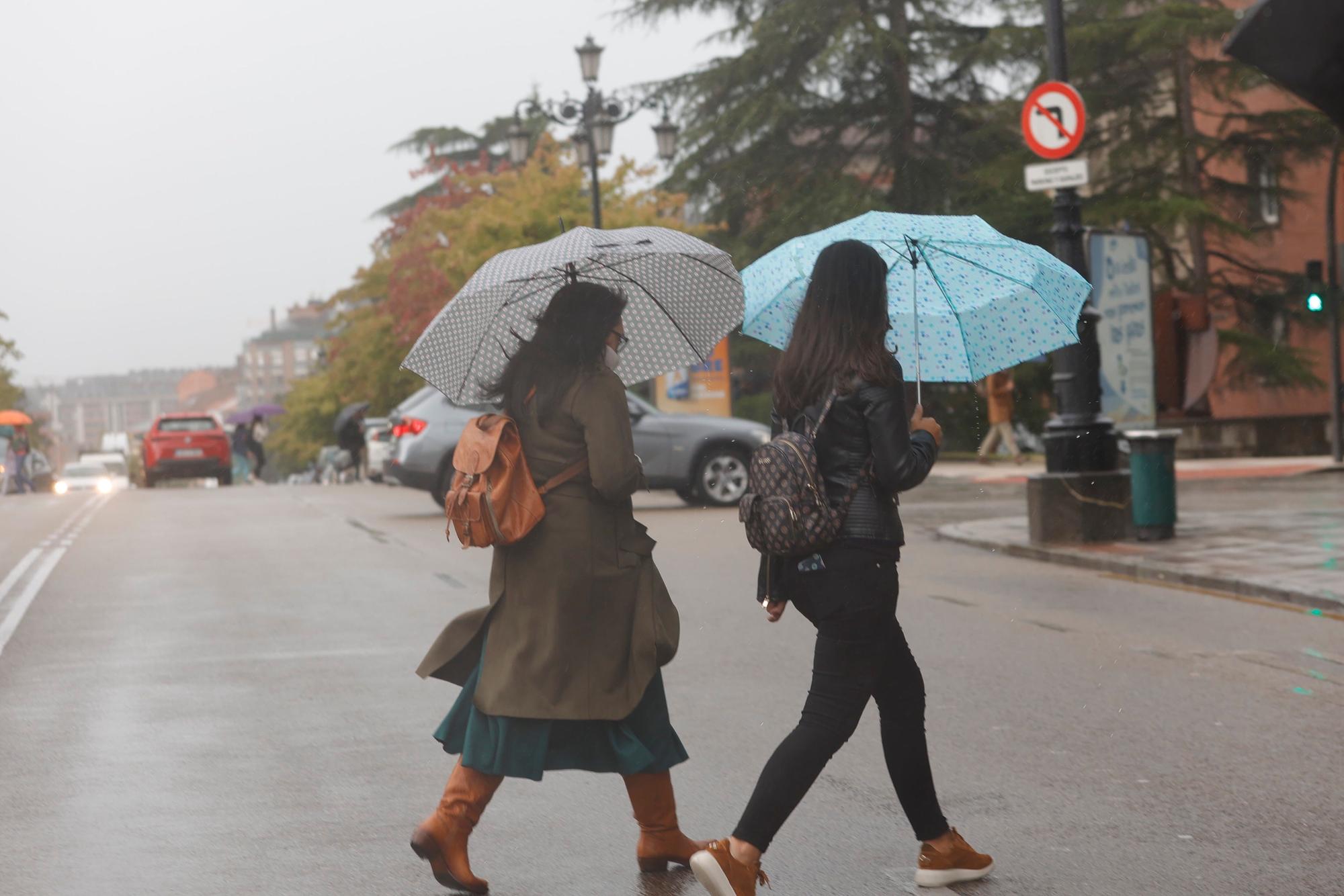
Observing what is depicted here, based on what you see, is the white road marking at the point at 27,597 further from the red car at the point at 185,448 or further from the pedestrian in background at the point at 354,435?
the pedestrian in background at the point at 354,435

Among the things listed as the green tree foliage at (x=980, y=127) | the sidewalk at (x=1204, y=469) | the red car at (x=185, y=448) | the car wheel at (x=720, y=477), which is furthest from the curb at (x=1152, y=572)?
the red car at (x=185, y=448)

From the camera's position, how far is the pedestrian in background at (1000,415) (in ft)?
90.7

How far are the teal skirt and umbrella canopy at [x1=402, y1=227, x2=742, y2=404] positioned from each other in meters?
0.91

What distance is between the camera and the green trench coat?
4570mm

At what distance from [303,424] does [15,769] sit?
70.4 m

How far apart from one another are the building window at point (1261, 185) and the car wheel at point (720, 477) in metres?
14.9

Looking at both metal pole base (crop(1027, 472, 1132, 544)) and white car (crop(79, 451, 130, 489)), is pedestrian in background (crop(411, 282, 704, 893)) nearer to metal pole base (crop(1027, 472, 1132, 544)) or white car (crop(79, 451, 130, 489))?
metal pole base (crop(1027, 472, 1132, 544))

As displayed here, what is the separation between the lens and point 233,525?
1969 cm

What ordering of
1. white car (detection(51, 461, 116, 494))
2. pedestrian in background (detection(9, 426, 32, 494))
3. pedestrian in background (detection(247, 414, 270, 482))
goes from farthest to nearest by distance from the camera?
white car (detection(51, 461, 116, 494))
pedestrian in background (detection(9, 426, 32, 494))
pedestrian in background (detection(247, 414, 270, 482))

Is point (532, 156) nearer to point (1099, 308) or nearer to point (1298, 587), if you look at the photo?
point (1099, 308)

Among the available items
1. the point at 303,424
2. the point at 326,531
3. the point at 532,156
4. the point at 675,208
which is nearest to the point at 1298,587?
the point at 326,531

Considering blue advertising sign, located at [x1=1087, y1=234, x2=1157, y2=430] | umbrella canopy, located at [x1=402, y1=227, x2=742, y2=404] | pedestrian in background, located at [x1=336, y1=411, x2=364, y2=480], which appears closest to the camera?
umbrella canopy, located at [x1=402, y1=227, x2=742, y2=404]

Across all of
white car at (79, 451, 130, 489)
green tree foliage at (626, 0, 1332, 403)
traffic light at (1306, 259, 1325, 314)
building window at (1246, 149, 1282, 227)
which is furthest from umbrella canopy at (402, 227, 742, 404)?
white car at (79, 451, 130, 489)

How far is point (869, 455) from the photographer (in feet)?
13.9
